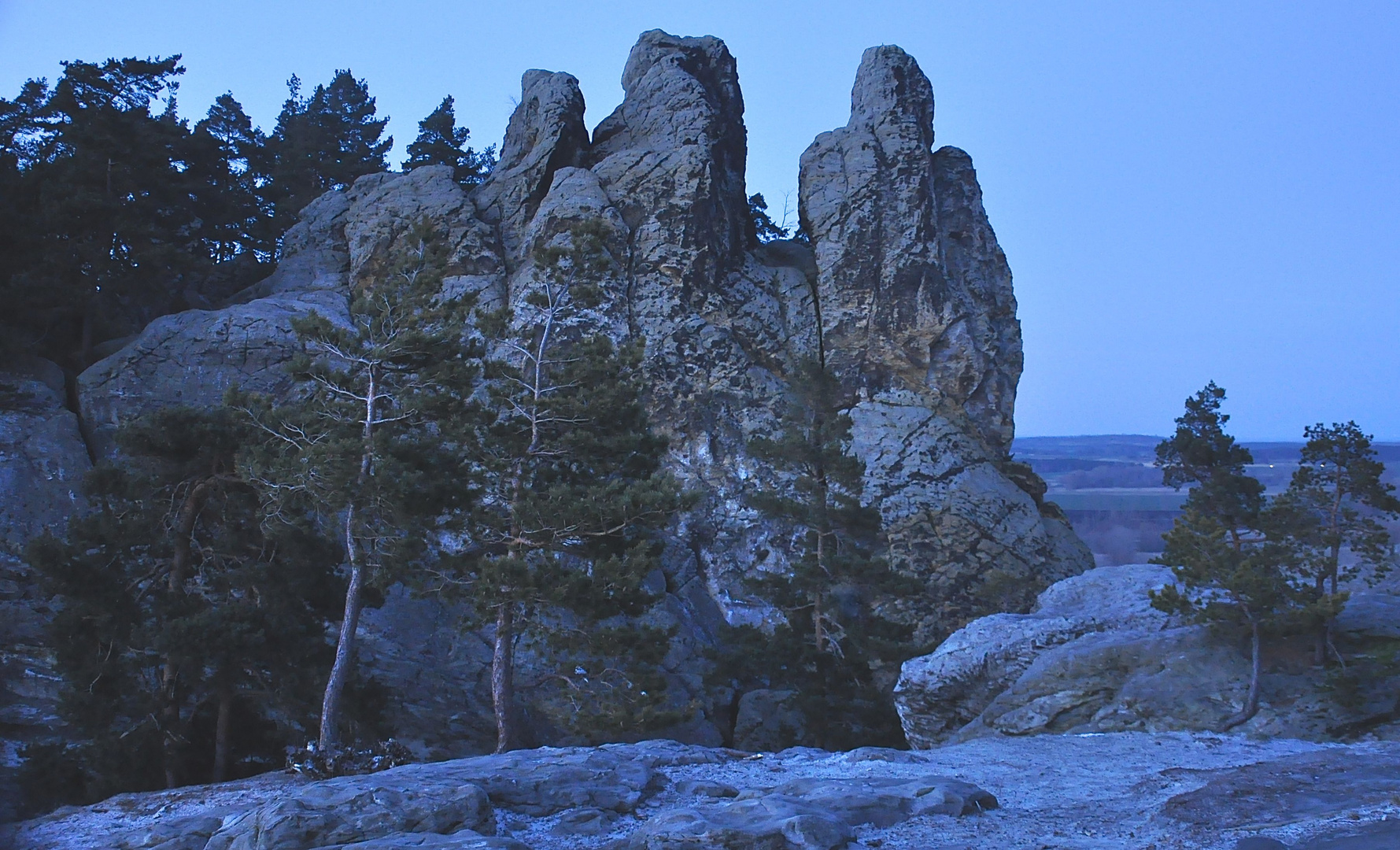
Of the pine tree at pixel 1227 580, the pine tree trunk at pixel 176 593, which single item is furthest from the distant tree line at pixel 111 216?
the pine tree at pixel 1227 580

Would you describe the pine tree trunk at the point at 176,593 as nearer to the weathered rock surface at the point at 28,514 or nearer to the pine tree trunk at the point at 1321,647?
the weathered rock surface at the point at 28,514

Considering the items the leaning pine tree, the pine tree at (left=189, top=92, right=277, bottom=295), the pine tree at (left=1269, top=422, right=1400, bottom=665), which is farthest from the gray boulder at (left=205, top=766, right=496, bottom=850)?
the pine tree at (left=189, top=92, right=277, bottom=295)

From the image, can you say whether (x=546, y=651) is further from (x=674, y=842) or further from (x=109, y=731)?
(x=674, y=842)

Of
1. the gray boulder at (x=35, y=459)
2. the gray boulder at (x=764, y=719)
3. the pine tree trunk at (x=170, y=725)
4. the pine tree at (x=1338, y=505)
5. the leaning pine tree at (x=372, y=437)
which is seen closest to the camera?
the pine tree at (x=1338, y=505)

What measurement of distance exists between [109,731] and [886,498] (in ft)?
69.7

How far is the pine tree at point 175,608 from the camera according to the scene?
1434cm

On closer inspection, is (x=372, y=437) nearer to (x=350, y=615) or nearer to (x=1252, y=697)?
(x=350, y=615)

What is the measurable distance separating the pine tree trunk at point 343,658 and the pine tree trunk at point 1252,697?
490 inches

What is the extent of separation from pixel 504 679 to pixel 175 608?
553 centimetres

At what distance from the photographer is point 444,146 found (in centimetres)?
4341

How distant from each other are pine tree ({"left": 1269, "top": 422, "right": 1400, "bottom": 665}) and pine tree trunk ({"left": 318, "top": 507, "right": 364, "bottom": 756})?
14.5 m

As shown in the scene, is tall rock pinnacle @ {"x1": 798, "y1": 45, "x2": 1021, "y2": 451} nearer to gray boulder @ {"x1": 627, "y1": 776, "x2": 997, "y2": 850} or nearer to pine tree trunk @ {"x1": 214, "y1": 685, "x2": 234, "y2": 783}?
pine tree trunk @ {"x1": 214, "y1": 685, "x2": 234, "y2": 783}

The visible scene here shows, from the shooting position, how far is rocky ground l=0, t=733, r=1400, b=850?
6309 millimetres

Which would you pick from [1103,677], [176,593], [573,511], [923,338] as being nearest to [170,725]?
[176,593]
